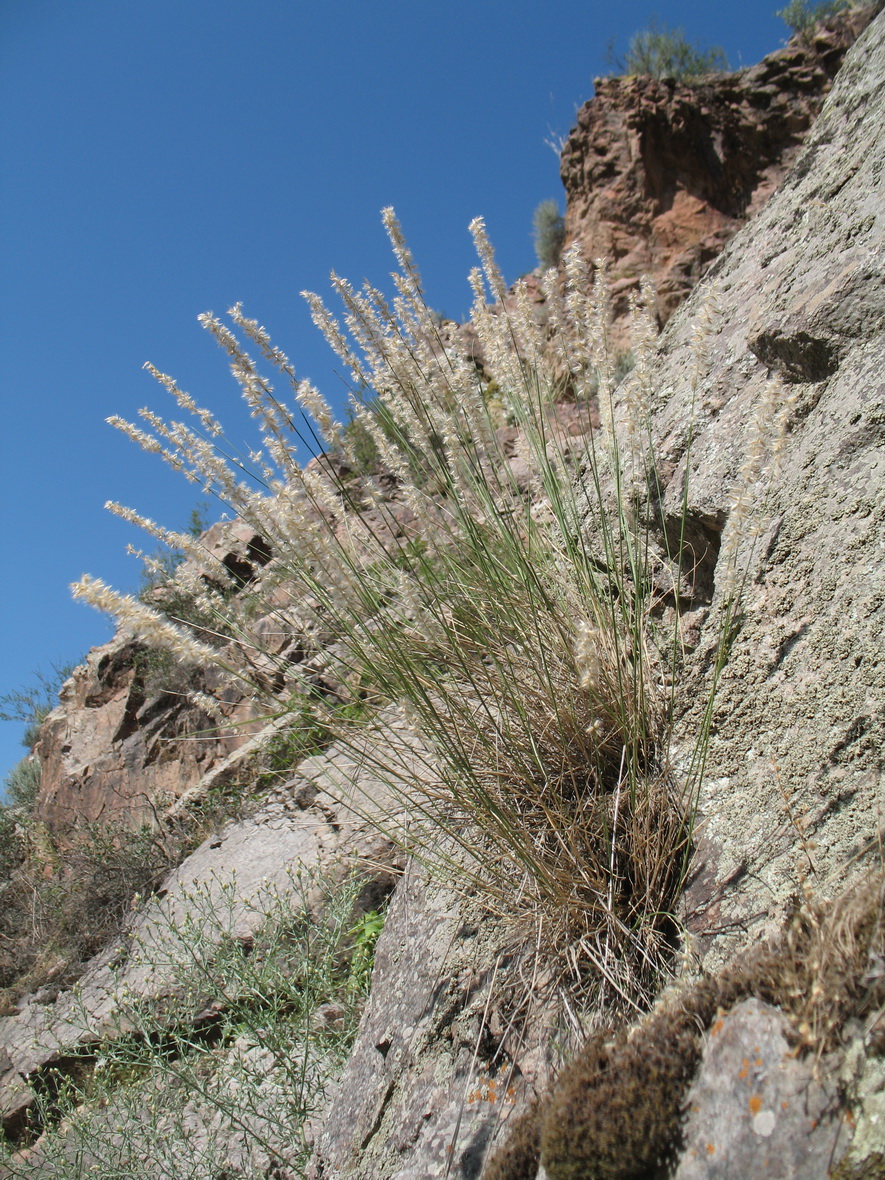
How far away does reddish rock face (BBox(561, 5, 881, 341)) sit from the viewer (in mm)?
8141

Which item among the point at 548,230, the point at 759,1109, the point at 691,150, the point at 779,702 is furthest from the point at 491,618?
the point at 548,230

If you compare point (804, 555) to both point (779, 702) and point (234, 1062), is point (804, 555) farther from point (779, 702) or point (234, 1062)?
point (234, 1062)

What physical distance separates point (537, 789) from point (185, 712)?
554 centimetres

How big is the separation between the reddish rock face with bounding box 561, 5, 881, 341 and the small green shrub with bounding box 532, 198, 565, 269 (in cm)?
146

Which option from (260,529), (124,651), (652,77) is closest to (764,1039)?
(260,529)

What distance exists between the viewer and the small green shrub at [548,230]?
396 inches

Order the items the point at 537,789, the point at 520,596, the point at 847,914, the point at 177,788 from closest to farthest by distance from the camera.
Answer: the point at 847,914 → the point at 537,789 → the point at 520,596 → the point at 177,788

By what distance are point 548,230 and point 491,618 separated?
9.47 meters

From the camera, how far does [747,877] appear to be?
1683 mm

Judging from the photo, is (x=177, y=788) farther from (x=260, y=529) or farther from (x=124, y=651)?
(x=260, y=529)

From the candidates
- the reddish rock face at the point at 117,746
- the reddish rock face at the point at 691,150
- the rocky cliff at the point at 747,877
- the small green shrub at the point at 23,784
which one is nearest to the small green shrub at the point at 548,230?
the reddish rock face at the point at 691,150

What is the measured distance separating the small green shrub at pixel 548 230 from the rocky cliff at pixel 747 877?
7218 mm

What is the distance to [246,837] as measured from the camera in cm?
469

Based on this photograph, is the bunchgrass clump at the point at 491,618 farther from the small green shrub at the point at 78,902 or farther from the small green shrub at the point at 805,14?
the small green shrub at the point at 805,14
